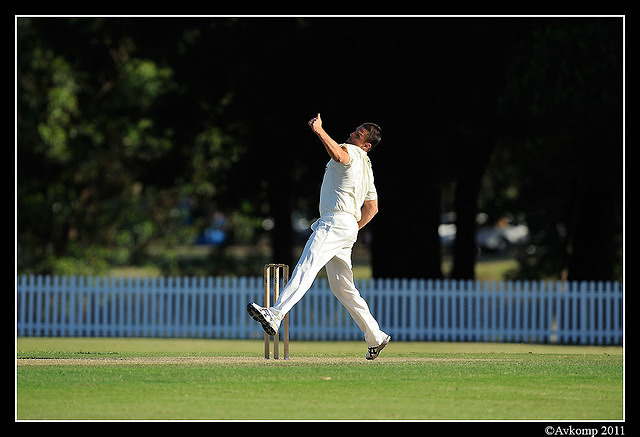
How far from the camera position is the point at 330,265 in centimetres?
1041

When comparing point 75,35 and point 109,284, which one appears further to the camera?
point 75,35

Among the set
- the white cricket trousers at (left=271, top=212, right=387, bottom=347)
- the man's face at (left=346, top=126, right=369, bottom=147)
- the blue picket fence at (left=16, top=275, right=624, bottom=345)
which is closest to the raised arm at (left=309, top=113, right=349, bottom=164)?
the man's face at (left=346, top=126, right=369, bottom=147)

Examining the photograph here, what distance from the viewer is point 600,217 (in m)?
24.5

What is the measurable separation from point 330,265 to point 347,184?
0.80 m

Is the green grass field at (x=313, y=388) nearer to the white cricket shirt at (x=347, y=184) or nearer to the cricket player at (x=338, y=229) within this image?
the cricket player at (x=338, y=229)

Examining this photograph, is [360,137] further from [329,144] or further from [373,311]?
[373,311]

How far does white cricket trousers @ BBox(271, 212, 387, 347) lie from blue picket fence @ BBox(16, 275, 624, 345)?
985 cm

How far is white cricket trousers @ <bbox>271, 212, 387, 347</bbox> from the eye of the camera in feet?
32.6

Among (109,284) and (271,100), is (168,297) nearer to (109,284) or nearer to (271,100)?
(109,284)

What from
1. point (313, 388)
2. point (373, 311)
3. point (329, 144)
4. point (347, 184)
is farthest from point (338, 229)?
point (373, 311)

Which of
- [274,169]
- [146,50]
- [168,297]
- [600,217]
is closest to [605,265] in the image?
[600,217]

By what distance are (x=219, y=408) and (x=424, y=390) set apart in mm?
1842

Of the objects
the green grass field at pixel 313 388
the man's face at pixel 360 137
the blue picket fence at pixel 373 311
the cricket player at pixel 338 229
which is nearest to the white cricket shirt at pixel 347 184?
the cricket player at pixel 338 229

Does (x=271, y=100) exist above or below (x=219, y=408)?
above
